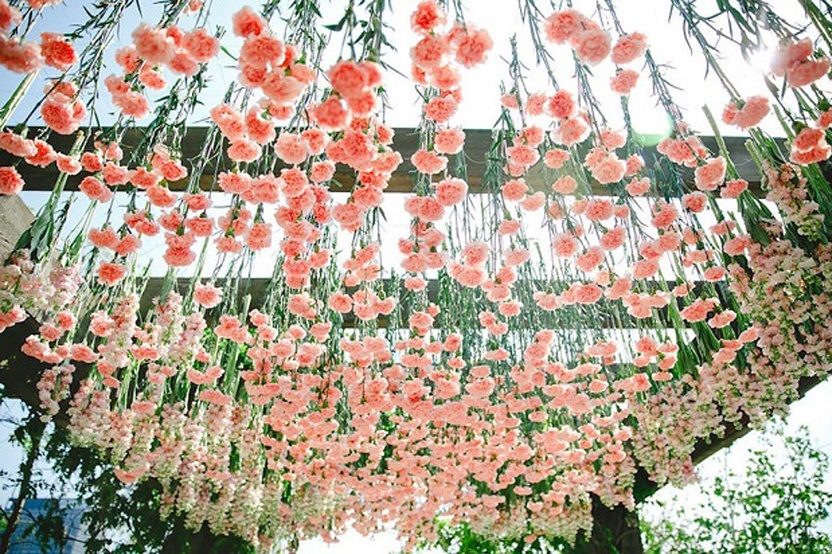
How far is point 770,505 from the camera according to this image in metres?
6.44

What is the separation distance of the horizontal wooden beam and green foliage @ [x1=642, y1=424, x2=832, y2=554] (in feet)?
16.1

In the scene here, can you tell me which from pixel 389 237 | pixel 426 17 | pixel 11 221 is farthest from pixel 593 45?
pixel 11 221

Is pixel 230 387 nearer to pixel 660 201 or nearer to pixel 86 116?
pixel 86 116

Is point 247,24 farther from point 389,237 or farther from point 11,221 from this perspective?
point 11,221

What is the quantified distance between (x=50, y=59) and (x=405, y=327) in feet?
9.07

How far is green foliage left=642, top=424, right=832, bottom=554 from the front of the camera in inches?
239

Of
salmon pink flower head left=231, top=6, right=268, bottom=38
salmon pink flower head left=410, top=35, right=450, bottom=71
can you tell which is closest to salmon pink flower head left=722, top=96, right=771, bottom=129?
salmon pink flower head left=410, top=35, right=450, bottom=71

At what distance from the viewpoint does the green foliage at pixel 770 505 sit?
608 cm

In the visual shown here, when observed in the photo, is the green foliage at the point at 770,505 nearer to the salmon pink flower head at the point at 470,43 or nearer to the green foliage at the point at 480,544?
the green foliage at the point at 480,544

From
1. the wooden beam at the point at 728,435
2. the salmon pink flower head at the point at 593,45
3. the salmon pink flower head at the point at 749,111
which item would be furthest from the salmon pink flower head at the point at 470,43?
the wooden beam at the point at 728,435

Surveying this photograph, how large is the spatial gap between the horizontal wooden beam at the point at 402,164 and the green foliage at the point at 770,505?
4901 mm

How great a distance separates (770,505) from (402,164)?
6.80 metres

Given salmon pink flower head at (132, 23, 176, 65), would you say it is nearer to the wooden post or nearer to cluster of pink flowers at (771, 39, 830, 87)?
cluster of pink flowers at (771, 39, 830, 87)

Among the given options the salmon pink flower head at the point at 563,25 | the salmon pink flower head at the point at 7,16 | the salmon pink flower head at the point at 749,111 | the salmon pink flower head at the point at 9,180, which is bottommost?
the salmon pink flower head at the point at 7,16
